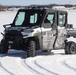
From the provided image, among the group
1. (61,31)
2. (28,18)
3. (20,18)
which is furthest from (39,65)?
(20,18)

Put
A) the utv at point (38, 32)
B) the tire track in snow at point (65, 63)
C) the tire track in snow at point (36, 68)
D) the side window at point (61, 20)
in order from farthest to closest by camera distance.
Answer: the side window at point (61, 20), the utv at point (38, 32), the tire track in snow at point (65, 63), the tire track in snow at point (36, 68)

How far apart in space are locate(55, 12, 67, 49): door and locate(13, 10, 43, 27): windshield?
2.54ft

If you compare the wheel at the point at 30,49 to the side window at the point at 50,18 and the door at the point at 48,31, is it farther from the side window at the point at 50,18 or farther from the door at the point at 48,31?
the side window at the point at 50,18

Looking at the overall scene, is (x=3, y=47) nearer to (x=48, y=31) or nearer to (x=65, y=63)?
(x=48, y=31)

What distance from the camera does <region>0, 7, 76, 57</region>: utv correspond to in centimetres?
1187

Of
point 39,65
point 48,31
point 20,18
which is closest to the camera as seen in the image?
point 39,65

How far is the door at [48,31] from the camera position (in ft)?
40.0

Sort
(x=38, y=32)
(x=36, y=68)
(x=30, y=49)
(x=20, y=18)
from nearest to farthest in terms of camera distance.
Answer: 1. (x=36, y=68)
2. (x=30, y=49)
3. (x=38, y=32)
4. (x=20, y=18)

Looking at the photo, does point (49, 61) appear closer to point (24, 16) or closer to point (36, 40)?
point (36, 40)

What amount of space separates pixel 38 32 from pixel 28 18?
3.77ft

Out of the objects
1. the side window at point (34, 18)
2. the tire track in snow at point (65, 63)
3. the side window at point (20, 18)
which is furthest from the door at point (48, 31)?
the side window at point (20, 18)

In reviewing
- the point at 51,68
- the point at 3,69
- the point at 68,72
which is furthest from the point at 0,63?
the point at 68,72

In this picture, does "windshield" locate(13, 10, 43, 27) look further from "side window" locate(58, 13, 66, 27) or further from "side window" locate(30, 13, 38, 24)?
"side window" locate(58, 13, 66, 27)

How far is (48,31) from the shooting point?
12.3 m
